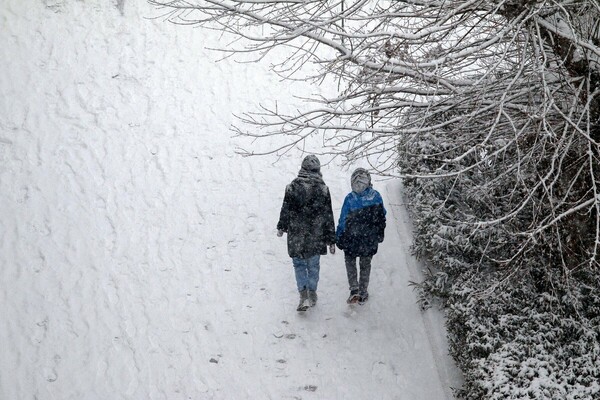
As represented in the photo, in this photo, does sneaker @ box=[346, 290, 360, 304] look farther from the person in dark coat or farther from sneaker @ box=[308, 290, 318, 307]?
the person in dark coat

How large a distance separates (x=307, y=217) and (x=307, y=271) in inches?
27.6

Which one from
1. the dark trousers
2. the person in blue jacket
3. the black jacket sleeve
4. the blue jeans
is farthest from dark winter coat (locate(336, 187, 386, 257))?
the black jacket sleeve

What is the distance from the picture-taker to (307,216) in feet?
21.0

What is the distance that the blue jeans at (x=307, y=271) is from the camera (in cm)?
648

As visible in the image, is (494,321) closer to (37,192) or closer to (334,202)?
(334,202)

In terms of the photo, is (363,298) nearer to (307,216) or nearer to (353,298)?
(353,298)

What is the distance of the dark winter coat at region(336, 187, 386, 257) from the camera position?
250 inches

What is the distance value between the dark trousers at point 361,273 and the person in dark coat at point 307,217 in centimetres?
28

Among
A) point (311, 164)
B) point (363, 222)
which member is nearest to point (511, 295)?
point (363, 222)

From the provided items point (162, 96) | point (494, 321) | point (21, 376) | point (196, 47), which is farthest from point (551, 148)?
point (196, 47)

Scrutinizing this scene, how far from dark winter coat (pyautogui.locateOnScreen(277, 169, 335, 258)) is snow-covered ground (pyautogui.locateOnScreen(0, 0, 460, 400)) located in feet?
2.95

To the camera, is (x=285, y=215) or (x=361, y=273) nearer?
(x=285, y=215)

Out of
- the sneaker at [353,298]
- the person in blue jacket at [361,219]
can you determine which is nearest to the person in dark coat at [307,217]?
the person in blue jacket at [361,219]

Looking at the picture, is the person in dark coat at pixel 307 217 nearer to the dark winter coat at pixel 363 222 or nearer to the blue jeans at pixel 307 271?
the blue jeans at pixel 307 271
